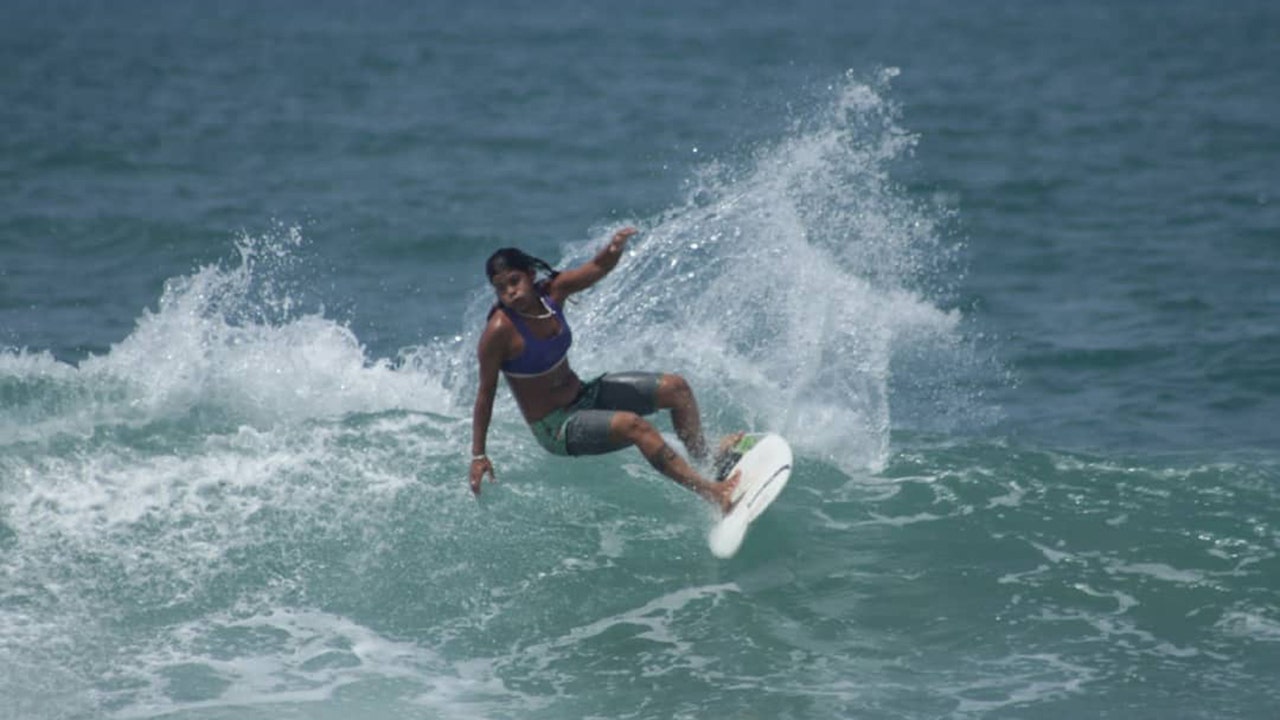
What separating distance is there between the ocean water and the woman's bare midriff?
1050 mm

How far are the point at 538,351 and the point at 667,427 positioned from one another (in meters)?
3.57

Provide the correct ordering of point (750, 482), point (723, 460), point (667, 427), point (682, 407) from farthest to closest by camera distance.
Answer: point (667, 427), point (723, 460), point (682, 407), point (750, 482)

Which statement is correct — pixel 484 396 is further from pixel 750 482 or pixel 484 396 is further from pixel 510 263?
pixel 750 482

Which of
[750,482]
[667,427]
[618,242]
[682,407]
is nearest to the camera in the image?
[618,242]

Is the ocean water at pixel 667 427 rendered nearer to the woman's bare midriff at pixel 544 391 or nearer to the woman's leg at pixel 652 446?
the woman's leg at pixel 652 446

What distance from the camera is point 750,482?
31.7 ft

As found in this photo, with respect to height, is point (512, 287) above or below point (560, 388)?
above

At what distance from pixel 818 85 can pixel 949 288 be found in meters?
17.9

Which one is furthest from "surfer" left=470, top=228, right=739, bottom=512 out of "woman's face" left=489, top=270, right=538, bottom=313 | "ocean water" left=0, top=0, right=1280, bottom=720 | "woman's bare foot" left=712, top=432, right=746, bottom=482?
"ocean water" left=0, top=0, right=1280, bottom=720

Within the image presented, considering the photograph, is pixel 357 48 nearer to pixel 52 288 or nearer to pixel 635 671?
pixel 52 288

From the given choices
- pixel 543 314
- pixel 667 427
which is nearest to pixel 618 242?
pixel 543 314

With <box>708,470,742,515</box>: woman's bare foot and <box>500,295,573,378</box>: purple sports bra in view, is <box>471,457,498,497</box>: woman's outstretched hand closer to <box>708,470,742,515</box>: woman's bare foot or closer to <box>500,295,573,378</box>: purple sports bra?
<box>500,295,573,378</box>: purple sports bra

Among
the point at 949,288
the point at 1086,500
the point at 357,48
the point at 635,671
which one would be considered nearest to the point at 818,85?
the point at 357,48

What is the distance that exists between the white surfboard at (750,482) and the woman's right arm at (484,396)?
1.34 meters
